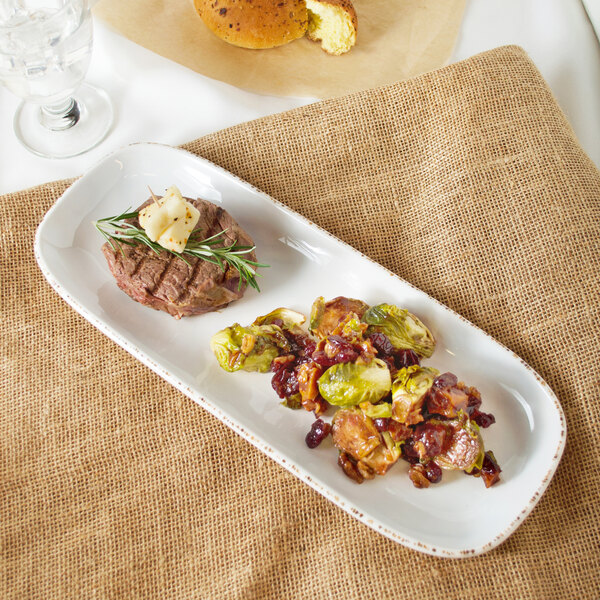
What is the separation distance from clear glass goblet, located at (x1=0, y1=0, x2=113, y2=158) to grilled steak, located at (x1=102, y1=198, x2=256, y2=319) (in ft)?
2.71

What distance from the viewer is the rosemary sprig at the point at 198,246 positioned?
267 cm

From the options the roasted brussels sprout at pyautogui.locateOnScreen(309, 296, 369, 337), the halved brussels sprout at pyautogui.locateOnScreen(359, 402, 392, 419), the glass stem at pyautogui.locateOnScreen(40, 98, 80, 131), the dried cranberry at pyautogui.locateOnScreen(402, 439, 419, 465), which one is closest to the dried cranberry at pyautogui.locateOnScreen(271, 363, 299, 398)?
the roasted brussels sprout at pyautogui.locateOnScreen(309, 296, 369, 337)

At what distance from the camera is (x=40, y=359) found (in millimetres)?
2834

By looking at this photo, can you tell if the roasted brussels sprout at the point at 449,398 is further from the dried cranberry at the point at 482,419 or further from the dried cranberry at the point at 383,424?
the dried cranberry at the point at 383,424

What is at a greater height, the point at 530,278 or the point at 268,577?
the point at 530,278

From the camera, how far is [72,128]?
3.37 m

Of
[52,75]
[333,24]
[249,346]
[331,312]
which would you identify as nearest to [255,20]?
[333,24]

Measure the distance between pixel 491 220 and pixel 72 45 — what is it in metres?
2.05

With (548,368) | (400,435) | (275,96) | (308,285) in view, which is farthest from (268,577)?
(275,96)

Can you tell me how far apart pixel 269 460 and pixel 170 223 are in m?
1.07

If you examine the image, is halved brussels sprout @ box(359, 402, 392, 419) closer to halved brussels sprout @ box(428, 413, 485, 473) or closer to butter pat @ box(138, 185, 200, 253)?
halved brussels sprout @ box(428, 413, 485, 473)

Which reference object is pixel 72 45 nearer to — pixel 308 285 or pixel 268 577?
pixel 308 285

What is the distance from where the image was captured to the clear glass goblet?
2.77m

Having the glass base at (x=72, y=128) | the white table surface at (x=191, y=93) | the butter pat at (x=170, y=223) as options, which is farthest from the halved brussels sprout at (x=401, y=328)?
the glass base at (x=72, y=128)
